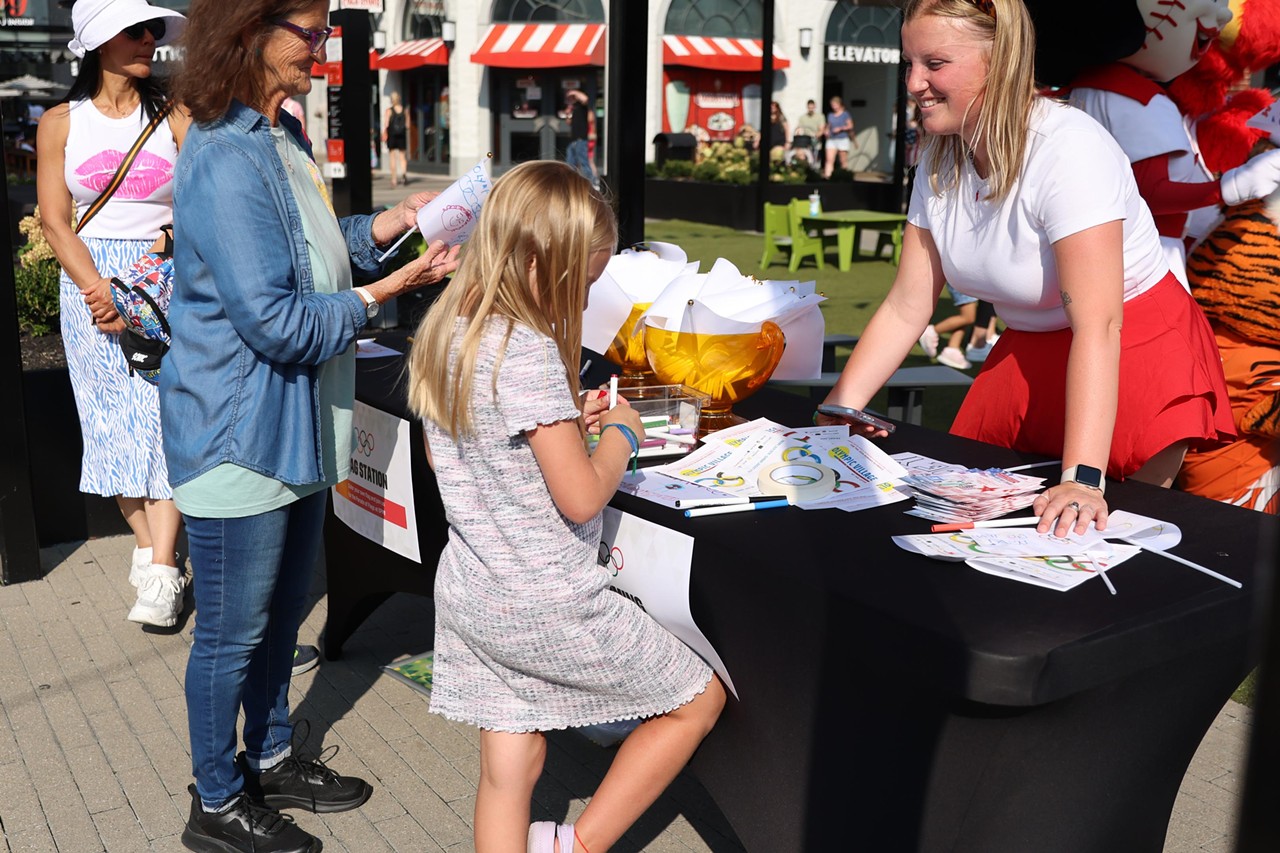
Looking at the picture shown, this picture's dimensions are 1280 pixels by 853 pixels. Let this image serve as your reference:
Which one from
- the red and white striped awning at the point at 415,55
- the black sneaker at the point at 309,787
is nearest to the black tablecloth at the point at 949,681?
the black sneaker at the point at 309,787

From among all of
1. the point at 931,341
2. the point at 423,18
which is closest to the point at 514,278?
the point at 931,341

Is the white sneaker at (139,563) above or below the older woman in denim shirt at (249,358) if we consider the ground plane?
below

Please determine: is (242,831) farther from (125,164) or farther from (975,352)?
(975,352)

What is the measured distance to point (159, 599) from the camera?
374 cm

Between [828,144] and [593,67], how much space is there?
327 inches

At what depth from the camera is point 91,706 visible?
3.28 meters

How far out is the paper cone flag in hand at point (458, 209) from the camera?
2.42 metres

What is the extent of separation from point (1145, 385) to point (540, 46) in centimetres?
2682

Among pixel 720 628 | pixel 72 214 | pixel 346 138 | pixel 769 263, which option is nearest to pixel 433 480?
pixel 720 628

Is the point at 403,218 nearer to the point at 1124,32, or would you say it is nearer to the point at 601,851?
the point at 601,851

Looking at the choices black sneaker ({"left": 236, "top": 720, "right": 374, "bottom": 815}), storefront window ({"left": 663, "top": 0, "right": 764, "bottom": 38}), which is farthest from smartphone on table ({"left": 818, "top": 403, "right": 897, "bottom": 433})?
storefront window ({"left": 663, "top": 0, "right": 764, "bottom": 38})

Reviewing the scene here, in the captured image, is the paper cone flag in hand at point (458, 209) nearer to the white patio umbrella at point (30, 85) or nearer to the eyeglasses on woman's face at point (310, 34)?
the eyeglasses on woman's face at point (310, 34)

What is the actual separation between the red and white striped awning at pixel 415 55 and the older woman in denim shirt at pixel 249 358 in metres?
27.2

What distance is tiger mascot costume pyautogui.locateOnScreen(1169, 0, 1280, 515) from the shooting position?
2986 mm
